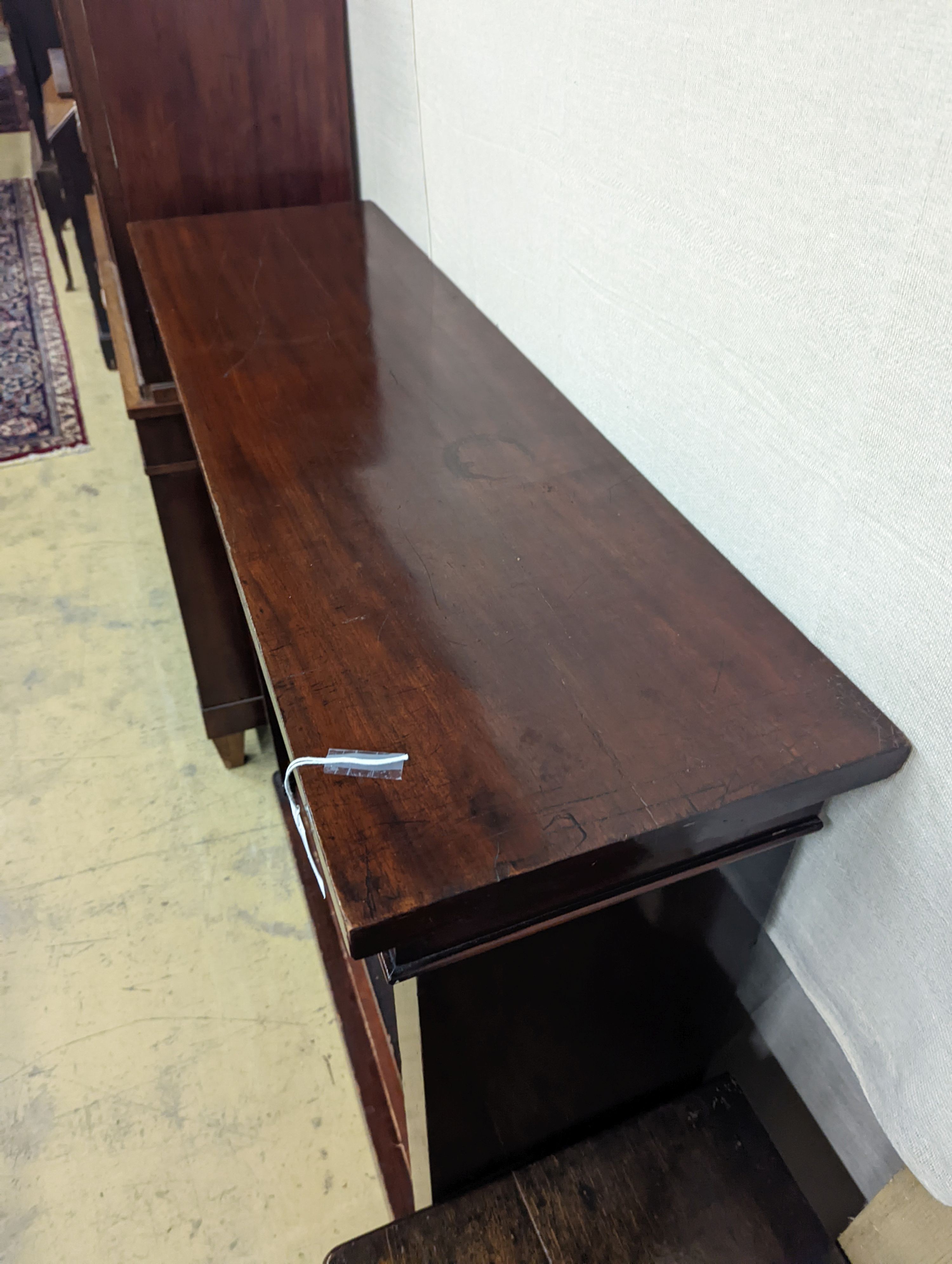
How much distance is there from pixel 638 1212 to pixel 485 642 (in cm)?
53

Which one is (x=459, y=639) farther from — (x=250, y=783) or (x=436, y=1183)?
(x=250, y=783)

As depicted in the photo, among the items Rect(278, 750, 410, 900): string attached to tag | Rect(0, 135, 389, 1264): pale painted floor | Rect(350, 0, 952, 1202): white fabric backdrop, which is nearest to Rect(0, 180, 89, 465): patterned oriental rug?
Rect(0, 135, 389, 1264): pale painted floor

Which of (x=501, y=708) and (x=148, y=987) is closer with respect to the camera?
(x=501, y=708)

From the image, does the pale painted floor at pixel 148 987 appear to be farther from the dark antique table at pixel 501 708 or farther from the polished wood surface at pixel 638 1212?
the polished wood surface at pixel 638 1212

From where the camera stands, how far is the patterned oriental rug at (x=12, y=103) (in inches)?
165

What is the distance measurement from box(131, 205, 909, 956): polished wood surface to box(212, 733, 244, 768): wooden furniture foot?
815 millimetres

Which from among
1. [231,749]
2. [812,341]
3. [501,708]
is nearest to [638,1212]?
[501,708]

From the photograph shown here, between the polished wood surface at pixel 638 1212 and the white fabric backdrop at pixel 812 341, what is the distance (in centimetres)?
17

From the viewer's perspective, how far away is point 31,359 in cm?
290

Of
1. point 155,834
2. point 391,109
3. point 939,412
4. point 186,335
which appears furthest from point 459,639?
point 155,834

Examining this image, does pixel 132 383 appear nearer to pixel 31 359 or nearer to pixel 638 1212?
pixel 638 1212

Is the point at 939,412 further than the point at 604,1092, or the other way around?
the point at 604,1092

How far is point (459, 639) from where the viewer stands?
0.64m

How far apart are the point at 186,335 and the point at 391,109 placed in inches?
20.2
